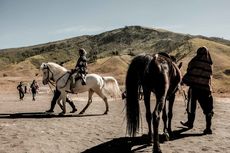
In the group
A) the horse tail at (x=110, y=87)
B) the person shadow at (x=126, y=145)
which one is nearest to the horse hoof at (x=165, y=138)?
the person shadow at (x=126, y=145)

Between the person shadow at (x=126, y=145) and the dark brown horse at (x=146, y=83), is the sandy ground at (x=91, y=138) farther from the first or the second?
the dark brown horse at (x=146, y=83)

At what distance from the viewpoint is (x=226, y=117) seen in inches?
645

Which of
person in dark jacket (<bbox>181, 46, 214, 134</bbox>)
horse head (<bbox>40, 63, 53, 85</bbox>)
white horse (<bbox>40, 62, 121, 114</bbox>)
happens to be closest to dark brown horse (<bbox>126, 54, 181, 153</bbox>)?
person in dark jacket (<bbox>181, 46, 214, 134</bbox>)

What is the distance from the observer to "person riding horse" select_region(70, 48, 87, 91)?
1698cm

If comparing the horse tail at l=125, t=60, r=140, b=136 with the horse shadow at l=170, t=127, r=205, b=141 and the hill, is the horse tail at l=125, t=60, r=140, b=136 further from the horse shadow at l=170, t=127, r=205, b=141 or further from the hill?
the hill

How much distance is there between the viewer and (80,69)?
1720 centimetres

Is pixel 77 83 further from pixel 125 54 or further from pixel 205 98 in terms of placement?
pixel 125 54

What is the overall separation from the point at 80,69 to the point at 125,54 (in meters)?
80.5

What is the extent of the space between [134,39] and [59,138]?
17684 cm

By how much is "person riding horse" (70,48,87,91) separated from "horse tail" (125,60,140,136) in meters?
7.38

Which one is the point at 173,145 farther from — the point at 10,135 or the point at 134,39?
the point at 134,39

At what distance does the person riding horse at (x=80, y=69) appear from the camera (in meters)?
17.0

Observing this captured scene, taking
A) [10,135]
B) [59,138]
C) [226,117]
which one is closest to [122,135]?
[59,138]

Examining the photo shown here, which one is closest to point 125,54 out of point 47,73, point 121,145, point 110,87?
point 110,87
